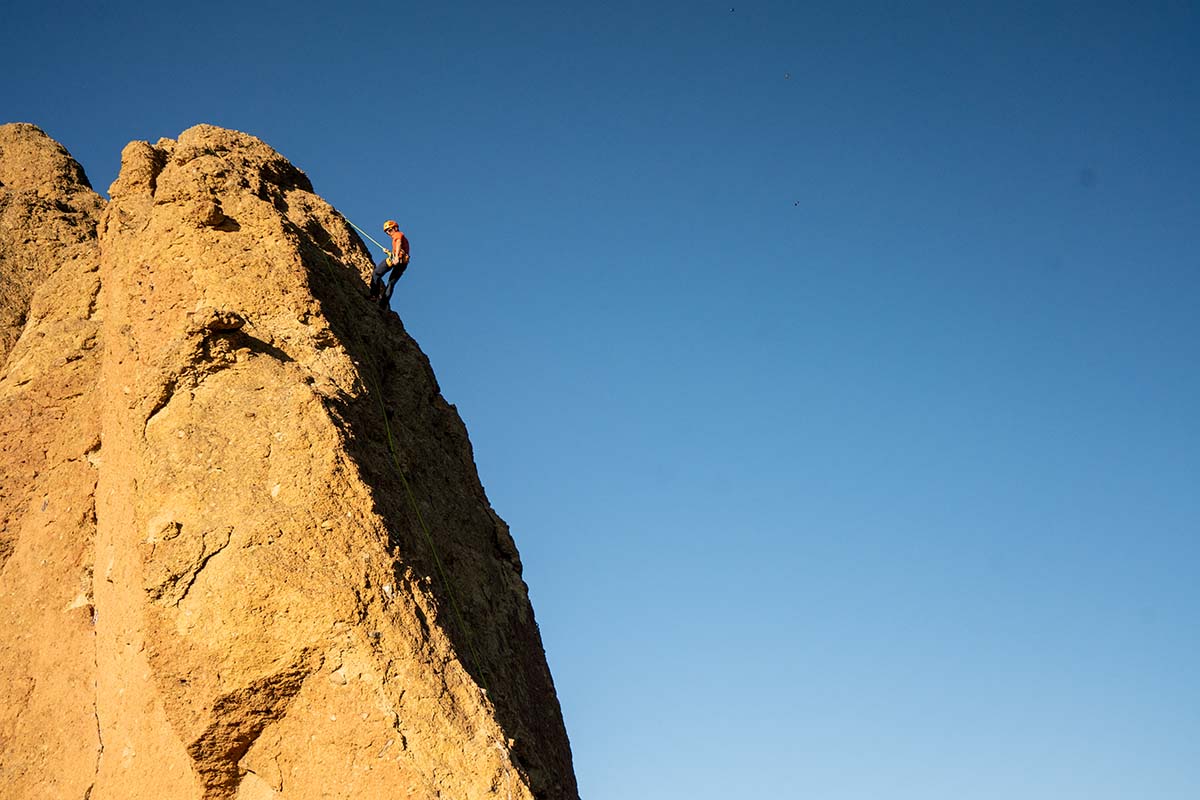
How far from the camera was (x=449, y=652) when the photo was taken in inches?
371

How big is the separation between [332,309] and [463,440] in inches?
137

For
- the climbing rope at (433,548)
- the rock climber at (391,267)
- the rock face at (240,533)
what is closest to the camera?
the rock face at (240,533)

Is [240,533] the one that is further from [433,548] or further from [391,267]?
[391,267]

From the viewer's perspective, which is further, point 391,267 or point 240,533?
point 391,267

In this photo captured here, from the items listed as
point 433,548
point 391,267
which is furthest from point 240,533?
point 391,267

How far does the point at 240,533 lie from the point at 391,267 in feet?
18.5

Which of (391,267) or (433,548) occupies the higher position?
(391,267)

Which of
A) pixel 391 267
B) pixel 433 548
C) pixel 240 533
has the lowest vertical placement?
pixel 240 533

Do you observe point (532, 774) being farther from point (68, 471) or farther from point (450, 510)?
point (68, 471)

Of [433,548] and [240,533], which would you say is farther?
[433,548]

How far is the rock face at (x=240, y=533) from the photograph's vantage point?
924 cm

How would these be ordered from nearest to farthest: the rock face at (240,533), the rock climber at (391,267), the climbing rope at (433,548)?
1. the rock face at (240,533)
2. the climbing rope at (433,548)
3. the rock climber at (391,267)

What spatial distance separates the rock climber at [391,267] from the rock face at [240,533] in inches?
13.4

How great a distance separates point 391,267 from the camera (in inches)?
566
